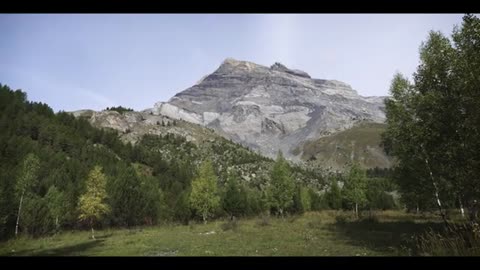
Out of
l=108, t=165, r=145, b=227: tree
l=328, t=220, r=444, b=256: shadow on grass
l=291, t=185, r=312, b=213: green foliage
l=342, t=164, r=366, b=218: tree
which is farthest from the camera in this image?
l=291, t=185, r=312, b=213: green foliage

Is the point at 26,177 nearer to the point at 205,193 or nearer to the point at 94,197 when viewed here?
the point at 94,197

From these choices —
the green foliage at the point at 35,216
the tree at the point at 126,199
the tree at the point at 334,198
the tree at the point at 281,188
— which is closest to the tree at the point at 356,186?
the tree at the point at 281,188

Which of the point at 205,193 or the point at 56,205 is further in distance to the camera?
the point at 205,193

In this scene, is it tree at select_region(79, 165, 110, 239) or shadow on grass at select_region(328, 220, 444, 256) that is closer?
shadow on grass at select_region(328, 220, 444, 256)

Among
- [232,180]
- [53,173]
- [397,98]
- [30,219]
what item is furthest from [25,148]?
[397,98]

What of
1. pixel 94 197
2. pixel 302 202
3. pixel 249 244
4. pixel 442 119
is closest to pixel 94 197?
pixel 94 197

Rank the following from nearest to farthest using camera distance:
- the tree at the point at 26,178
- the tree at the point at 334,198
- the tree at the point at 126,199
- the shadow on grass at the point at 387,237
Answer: the shadow on grass at the point at 387,237 < the tree at the point at 26,178 < the tree at the point at 126,199 < the tree at the point at 334,198

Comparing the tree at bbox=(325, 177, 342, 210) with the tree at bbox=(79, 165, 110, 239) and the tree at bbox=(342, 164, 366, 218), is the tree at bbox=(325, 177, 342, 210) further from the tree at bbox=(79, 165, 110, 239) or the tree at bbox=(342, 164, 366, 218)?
the tree at bbox=(79, 165, 110, 239)

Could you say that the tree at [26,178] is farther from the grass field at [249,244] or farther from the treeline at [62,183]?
the grass field at [249,244]

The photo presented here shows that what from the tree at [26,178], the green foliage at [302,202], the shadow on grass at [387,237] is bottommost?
the green foliage at [302,202]

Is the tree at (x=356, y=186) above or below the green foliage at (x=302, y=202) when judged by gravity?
above

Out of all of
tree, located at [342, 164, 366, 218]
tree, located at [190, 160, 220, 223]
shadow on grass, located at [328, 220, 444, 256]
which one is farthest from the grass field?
tree, located at [342, 164, 366, 218]

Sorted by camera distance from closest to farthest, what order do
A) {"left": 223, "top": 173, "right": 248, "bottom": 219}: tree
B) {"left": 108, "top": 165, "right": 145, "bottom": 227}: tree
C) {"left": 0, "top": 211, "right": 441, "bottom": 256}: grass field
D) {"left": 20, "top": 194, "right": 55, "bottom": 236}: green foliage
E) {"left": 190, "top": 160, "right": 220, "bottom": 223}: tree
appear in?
1. {"left": 0, "top": 211, "right": 441, "bottom": 256}: grass field
2. {"left": 20, "top": 194, "right": 55, "bottom": 236}: green foliage
3. {"left": 190, "top": 160, "right": 220, "bottom": 223}: tree
4. {"left": 108, "top": 165, "right": 145, "bottom": 227}: tree
5. {"left": 223, "top": 173, "right": 248, "bottom": 219}: tree
